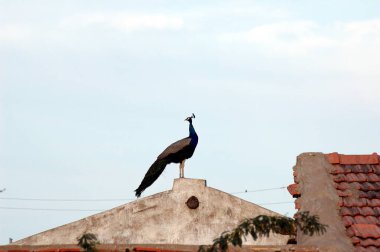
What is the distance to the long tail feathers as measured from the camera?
70.2 feet

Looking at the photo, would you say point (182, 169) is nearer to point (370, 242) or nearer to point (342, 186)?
point (342, 186)

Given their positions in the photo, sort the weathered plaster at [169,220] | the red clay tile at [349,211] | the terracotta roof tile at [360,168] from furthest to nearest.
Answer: the weathered plaster at [169,220], the terracotta roof tile at [360,168], the red clay tile at [349,211]

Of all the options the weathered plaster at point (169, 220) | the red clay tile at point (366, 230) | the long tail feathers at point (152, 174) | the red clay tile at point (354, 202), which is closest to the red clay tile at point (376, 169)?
the red clay tile at point (354, 202)

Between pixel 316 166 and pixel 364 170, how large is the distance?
0.74 metres

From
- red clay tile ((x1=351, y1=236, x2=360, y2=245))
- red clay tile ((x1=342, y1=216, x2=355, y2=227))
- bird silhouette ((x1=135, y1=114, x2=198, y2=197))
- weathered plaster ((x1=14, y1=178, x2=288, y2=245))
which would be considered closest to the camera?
red clay tile ((x1=351, y1=236, x2=360, y2=245))

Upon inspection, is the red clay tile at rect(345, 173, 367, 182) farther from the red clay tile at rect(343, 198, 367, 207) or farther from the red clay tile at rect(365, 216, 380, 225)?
the red clay tile at rect(365, 216, 380, 225)

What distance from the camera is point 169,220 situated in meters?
19.2

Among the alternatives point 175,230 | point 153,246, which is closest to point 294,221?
point 153,246

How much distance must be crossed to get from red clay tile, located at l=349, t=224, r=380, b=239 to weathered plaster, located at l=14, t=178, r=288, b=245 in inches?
229

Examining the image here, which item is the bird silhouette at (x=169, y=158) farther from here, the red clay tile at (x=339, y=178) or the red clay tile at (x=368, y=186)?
the red clay tile at (x=368, y=186)

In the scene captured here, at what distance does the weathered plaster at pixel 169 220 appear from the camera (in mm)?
19062

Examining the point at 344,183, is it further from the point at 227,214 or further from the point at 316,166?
the point at 227,214

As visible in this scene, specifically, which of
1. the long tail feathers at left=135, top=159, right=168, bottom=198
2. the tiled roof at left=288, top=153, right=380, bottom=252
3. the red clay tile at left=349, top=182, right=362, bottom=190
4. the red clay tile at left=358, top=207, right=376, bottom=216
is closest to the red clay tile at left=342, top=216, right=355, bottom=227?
the tiled roof at left=288, top=153, right=380, bottom=252

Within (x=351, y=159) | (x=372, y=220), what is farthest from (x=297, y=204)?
(x=372, y=220)
